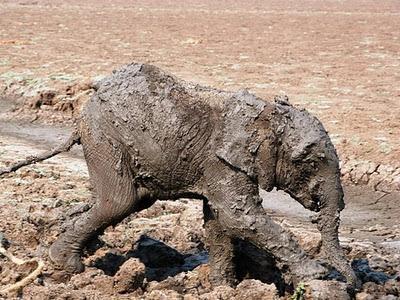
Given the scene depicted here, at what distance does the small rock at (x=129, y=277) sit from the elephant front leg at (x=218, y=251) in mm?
507

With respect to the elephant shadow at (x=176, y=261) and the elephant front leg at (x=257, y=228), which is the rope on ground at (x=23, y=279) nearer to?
the elephant shadow at (x=176, y=261)

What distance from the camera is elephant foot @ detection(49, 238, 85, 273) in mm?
5755


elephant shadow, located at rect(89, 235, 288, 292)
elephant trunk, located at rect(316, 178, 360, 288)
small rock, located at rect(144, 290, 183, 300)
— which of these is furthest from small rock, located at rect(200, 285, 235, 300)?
elephant trunk, located at rect(316, 178, 360, 288)

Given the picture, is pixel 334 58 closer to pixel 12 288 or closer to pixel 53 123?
pixel 53 123

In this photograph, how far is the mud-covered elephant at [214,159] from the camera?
5.09m

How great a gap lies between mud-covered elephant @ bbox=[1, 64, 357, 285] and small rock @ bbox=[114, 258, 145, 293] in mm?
326

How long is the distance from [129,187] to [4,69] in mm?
10521

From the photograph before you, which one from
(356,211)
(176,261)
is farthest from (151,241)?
(356,211)

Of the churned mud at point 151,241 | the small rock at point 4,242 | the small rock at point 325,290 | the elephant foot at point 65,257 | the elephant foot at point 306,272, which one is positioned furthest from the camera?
the small rock at point 4,242

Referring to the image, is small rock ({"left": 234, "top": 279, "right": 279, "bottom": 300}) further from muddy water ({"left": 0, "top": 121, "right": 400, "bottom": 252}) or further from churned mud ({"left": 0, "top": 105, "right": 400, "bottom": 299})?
muddy water ({"left": 0, "top": 121, "right": 400, "bottom": 252})

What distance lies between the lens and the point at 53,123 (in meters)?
12.4

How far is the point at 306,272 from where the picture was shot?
503 centimetres

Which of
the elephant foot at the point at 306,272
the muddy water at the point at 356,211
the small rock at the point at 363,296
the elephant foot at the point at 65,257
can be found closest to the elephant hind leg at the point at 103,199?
the elephant foot at the point at 65,257

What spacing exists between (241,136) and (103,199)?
1.10 meters
